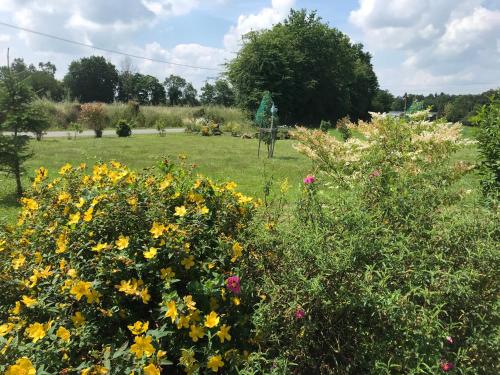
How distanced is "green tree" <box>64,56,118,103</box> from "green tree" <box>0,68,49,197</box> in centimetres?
5901

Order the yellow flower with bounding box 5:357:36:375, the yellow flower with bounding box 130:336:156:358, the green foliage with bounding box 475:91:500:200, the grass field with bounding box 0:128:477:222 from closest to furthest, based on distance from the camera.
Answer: the yellow flower with bounding box 5:357:36:375
the yellow flower with bounding box 130:336:156:358
the green foliage with bounding box 475:91:500:200
the grass field with bounding box 0:128:477:222

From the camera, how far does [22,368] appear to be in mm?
1479

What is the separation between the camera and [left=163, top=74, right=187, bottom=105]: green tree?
70562 millimetres

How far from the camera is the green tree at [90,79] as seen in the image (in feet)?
206

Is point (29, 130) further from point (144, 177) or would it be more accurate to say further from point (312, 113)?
point (312, 113)

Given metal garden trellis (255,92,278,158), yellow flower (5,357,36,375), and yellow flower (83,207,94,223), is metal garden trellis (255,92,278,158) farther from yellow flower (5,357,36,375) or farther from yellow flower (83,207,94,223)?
yellow flower (5,357,36,375)

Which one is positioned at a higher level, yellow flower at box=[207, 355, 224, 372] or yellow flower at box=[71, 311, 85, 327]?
yellow flower at box=[71, 311, 85, 327]

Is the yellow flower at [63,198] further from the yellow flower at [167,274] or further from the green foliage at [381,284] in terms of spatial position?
the green foliage at [381,284]

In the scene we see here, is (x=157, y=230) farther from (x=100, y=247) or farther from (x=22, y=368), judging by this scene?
(x=22, y=368)

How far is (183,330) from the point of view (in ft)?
6.01

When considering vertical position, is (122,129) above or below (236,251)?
below

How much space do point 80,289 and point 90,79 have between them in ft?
224

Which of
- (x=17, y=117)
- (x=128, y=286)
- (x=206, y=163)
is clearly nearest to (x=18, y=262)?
(x=128, y=286)

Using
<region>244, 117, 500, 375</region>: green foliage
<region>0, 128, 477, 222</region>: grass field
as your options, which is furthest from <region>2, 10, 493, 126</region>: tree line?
<region>244, 117, 500, 375</region>: green foliage
